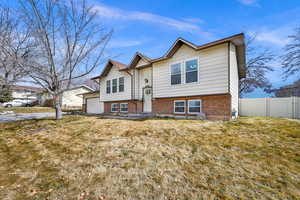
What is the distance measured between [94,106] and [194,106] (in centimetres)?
1423

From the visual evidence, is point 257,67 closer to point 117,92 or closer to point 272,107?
point 272,107

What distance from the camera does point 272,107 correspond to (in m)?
11.6

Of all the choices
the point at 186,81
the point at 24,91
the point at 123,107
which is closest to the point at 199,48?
the point at 186,81

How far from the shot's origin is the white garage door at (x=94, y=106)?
18.0 metres

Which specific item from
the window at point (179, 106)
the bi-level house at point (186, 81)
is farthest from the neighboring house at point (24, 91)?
the window at point (179, 106)

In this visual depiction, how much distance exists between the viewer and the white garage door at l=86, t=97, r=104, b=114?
18.0 m

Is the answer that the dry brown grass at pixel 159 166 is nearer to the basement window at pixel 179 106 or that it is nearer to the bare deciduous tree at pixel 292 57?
the basement window at pixel 179 106

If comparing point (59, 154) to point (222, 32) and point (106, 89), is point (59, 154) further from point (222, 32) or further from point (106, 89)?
point (222, 32)

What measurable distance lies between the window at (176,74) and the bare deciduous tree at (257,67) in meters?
15.6

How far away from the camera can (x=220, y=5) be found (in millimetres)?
9688

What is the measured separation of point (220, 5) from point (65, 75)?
40.2 feet

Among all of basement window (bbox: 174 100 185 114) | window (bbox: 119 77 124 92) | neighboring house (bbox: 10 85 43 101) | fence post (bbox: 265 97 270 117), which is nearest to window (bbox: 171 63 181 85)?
basement window (bbox: 174 100 185 114)

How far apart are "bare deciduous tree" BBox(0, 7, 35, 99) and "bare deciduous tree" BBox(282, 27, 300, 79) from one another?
23.8 metres

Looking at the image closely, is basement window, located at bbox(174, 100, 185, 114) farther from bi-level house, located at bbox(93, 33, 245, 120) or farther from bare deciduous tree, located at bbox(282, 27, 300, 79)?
bare deciduous tree, located at bbox(282, 27, 300, 79)
